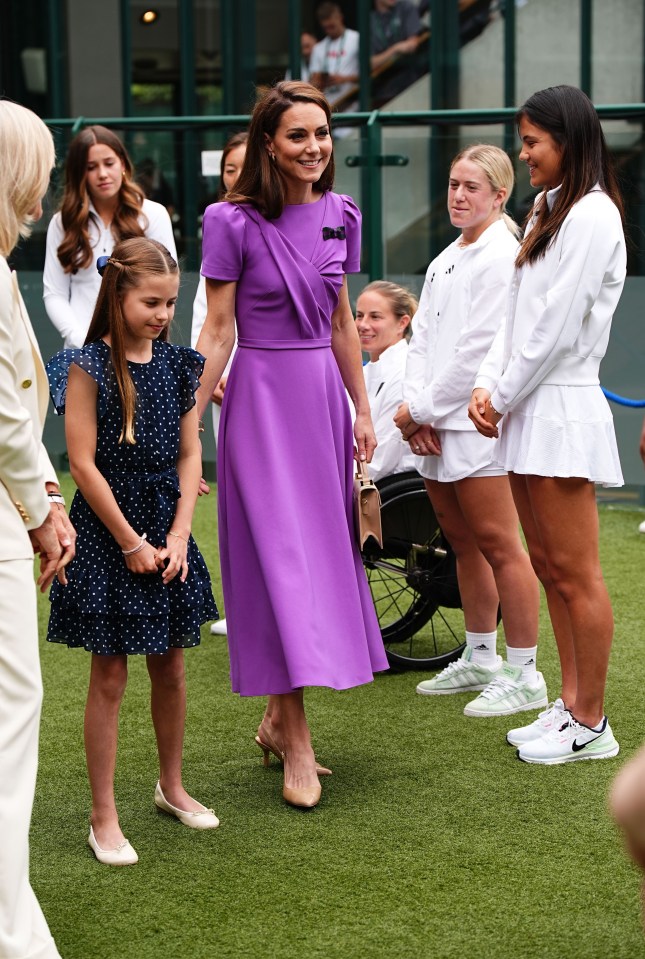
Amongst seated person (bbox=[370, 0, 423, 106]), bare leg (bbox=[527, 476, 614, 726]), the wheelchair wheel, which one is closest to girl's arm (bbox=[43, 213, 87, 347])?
the wheelchair wheel

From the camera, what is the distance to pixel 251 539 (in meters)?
3.94

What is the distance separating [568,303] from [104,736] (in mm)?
1699

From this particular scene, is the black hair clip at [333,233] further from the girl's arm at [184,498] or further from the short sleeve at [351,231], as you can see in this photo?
the girl's arm at [184,498]

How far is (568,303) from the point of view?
12.7ft

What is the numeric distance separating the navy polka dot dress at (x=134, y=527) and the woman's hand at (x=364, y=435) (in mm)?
713

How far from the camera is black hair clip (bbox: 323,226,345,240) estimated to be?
13.0ft

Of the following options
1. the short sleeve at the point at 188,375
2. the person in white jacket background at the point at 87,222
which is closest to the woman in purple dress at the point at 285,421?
the short sleeve at the point at 188,375

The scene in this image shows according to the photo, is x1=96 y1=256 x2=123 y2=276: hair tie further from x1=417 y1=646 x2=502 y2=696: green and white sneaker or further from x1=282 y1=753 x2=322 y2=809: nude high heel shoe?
x1=417 y1=646 x2=502 y2=696: green and white sneaker

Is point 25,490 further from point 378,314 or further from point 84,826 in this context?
point 378,314

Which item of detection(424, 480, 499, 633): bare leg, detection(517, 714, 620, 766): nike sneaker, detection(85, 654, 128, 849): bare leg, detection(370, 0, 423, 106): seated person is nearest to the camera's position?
detection(85, 654, 128, 849): bare leg

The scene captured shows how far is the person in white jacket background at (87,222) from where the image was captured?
5.83m

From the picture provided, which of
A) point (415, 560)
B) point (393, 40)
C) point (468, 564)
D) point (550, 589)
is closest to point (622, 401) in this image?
point (415, 560)

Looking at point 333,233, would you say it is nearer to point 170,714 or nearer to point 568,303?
point 568,303

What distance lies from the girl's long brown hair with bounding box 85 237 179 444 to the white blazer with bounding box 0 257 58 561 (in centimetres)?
66
